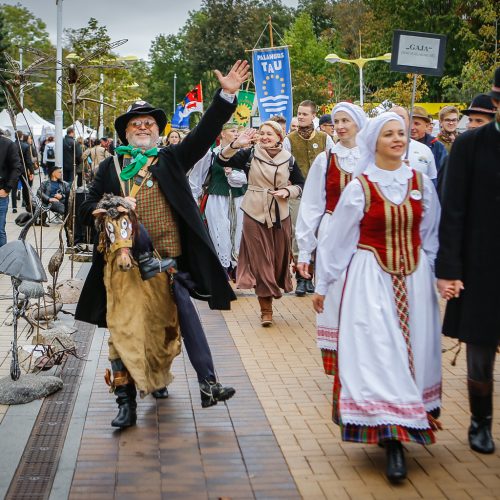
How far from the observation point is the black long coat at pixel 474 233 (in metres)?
5.43

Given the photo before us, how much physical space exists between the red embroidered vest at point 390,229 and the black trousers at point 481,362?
1.91 ft

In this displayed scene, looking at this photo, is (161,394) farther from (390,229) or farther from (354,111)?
(354,111)

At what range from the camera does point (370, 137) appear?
18.5 ft

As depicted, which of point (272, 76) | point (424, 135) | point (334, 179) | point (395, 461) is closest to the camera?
point (395, 461)

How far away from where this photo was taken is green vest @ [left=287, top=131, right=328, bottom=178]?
465 inches

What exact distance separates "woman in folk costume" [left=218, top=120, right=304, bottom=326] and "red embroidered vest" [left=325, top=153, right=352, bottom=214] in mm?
2206

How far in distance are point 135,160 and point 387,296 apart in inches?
76.9

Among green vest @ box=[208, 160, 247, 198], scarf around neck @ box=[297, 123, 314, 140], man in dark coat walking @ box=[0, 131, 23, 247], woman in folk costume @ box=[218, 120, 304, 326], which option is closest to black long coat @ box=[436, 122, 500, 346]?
woman in folk costume @ box=[218, 120, 304, 326]

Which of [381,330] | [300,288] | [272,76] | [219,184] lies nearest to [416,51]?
[381,330]

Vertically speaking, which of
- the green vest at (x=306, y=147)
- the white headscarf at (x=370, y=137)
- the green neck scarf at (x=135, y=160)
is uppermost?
the white headscarf at (x=370, y=137)

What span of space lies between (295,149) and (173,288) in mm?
5718

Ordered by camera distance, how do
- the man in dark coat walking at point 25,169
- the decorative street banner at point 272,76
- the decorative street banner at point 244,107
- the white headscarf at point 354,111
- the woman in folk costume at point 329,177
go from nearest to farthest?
the white headscarf at point 354,111
the woman in folk costume at point 329,177
the man in dark coat walking at point 25,169
the decorative street banner at point 272,76
the decorative street banner at point 244,107

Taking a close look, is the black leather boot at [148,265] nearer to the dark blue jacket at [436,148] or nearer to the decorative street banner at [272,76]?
the dark blue jacket at [436,148]

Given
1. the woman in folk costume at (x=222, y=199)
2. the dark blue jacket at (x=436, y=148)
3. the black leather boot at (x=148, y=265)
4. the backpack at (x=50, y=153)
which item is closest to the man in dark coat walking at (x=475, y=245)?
the black leather boot at (x=148, y=265)
